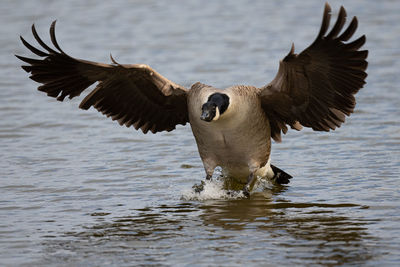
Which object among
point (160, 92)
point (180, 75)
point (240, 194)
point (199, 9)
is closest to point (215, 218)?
point (240, 194)

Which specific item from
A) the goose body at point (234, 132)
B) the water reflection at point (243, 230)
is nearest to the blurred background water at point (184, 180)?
the water reflection at point (243, 230)

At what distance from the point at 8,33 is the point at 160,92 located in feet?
40.3

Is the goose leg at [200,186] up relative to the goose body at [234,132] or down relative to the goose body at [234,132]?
down

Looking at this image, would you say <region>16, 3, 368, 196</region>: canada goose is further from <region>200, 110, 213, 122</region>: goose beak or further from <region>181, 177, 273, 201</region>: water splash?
<region>181, 177, 273, 201</region>: water splash

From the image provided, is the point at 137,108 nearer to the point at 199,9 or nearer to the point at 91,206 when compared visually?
the point at 91,206

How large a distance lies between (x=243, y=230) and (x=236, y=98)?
171 cm

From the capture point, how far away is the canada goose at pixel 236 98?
8.23 m

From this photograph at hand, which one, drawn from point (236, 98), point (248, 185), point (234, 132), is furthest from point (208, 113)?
point (248, 185)

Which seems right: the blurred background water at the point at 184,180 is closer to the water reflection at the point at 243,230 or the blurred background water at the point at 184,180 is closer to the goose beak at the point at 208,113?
the water reflection at the point at 243,230

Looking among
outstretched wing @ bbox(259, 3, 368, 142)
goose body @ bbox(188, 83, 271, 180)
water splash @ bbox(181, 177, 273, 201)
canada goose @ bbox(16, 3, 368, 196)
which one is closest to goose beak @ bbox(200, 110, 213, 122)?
canada goose @ bbox(16, 3, 368, 196)

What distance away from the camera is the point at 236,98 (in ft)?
28.2

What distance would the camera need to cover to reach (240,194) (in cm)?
915

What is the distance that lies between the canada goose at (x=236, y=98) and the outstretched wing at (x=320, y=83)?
0.4 inches

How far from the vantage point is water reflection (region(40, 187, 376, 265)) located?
6809 millimetres
